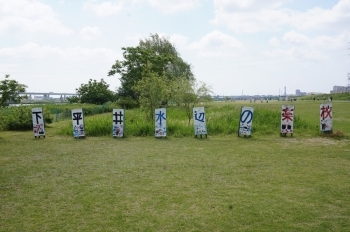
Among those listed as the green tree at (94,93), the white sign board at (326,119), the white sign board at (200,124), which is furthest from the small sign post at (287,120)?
the green tree at (94,93)

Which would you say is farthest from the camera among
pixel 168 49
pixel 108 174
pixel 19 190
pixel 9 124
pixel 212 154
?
pixel 168 49

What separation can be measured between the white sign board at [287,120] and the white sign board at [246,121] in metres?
1.42

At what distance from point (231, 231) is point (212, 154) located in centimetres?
508

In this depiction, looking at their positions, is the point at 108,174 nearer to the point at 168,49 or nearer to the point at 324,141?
the point at 324,141

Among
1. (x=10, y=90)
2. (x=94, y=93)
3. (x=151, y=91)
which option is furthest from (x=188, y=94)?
(x=94, y=93)

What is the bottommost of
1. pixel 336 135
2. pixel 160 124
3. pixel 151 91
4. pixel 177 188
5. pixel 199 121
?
pixel 177 188

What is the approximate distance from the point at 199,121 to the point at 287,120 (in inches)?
144

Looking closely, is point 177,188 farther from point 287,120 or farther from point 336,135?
point 336,135

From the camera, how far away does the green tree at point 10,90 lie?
44.4 ft

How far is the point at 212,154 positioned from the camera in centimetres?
914

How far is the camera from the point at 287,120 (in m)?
12.5

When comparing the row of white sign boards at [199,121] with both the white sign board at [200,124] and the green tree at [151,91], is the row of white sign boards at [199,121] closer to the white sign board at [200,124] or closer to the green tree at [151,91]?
the white sign board at [200,124]

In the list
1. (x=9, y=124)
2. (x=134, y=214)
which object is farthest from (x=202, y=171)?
(x=9, y=124)

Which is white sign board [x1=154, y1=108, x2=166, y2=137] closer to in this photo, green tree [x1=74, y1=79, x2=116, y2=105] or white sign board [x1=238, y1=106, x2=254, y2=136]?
white sign board [x1=238, y1=106, x2=254, y2=136]
